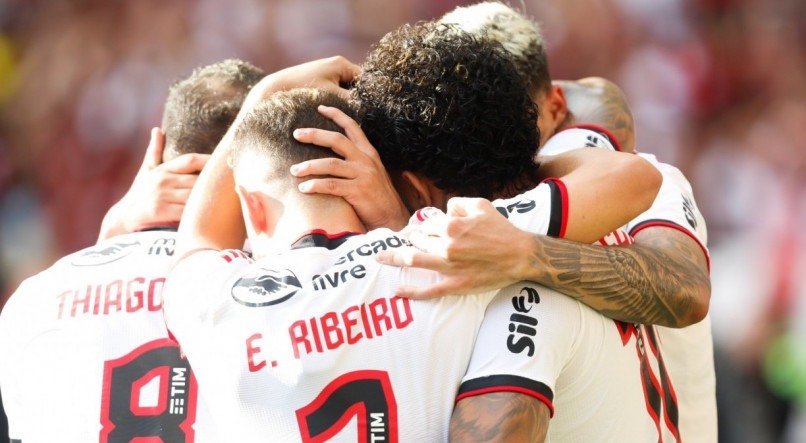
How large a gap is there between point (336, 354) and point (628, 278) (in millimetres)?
673

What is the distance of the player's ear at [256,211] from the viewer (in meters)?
2.27

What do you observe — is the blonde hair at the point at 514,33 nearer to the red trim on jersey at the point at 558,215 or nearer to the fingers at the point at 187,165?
the fingers at the point at 187,165

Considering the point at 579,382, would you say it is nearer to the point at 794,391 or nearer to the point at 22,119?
the point at 794,391

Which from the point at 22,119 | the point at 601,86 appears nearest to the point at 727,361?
the point at 601,86

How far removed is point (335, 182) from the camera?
2219 millimetres

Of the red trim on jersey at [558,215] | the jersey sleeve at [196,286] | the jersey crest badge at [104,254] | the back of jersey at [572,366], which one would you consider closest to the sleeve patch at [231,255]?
the jersey sleeve at [196,286]

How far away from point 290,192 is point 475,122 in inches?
18.2

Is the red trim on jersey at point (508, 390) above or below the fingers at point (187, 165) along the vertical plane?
below

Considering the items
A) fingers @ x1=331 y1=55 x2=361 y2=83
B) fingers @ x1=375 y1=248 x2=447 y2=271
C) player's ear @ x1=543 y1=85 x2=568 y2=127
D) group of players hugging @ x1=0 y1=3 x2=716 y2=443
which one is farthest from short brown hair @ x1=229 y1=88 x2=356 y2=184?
player's ear @ x1=543 y1=85 x2=568 y2=127

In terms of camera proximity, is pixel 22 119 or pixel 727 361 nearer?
pixel 727 361

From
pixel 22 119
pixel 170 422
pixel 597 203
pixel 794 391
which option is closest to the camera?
pixel 597 203

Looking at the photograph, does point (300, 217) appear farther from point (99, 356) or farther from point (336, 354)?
point (99, 356)

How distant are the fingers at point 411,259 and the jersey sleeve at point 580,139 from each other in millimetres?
1012

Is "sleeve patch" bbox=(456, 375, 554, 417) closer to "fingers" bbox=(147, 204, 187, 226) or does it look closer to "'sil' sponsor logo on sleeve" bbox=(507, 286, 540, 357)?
"'sil' sponsor logo on sleeve" bbox=(507, 286, 540, 357)
